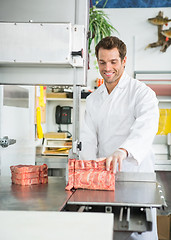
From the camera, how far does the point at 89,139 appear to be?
7.93ft

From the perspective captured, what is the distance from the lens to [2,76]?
6.82 ft

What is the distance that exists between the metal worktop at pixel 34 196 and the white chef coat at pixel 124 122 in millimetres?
430

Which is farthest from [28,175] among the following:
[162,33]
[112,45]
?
[162,33]

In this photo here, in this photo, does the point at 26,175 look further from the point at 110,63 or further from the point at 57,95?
the point at 57,95

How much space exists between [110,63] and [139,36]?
2.96m

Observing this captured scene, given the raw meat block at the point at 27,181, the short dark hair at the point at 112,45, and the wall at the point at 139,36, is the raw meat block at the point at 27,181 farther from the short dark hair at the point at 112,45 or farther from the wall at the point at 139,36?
the wall at the point at 139,36

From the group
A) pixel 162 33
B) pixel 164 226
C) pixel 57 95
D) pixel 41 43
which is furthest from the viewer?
pixel 162 33

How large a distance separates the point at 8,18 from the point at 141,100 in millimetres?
880

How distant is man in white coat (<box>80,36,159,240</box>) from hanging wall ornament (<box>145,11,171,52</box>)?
8.97 ft

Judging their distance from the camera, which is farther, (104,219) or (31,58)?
(31,58)

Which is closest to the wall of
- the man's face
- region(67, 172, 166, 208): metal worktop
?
the man's face

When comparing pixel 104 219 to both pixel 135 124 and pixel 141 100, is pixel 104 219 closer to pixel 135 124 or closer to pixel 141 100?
pixel 135 124

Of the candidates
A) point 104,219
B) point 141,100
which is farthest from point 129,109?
point 104,219

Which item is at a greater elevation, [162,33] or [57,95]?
[162,33]
